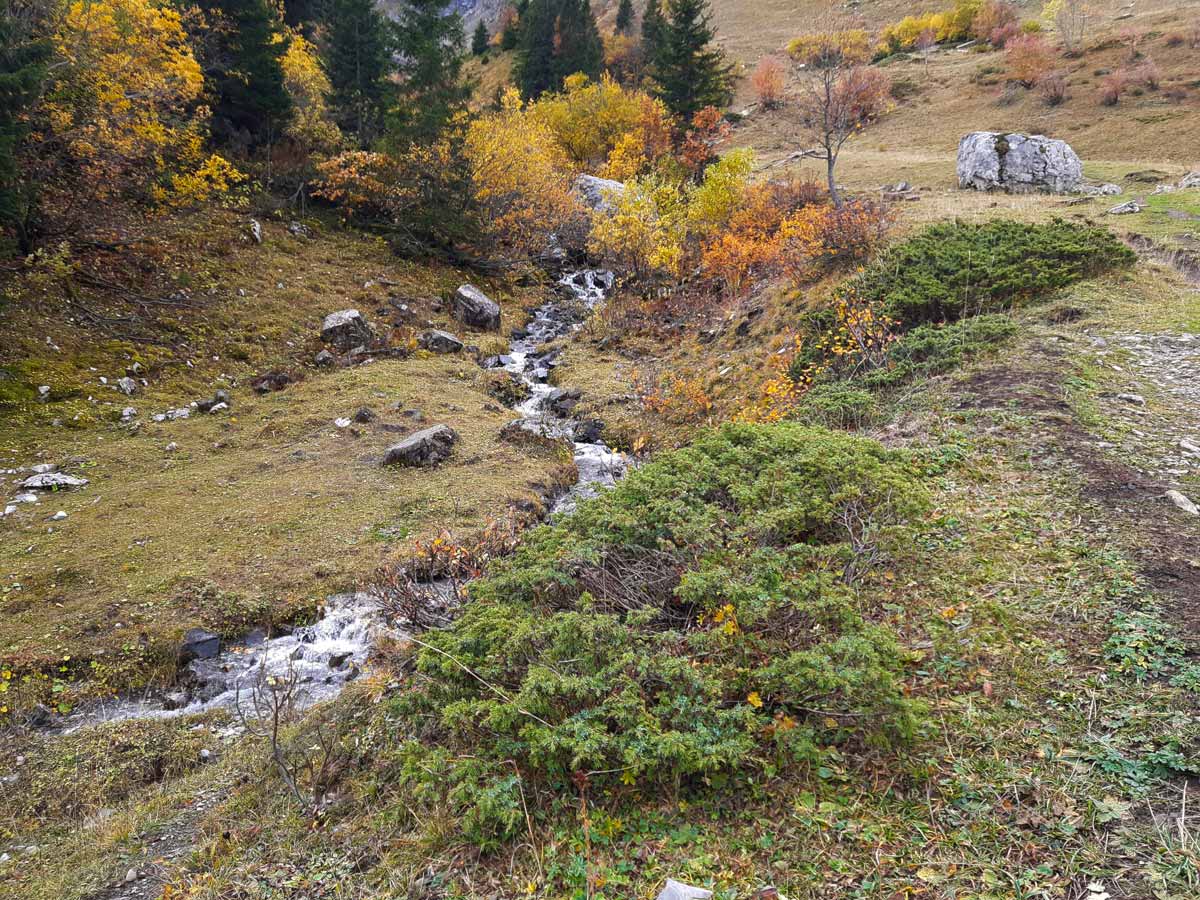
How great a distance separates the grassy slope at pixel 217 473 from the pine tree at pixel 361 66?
9.26m

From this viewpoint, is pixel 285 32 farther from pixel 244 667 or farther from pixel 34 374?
pixel 244 667

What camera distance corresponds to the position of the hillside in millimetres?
3570

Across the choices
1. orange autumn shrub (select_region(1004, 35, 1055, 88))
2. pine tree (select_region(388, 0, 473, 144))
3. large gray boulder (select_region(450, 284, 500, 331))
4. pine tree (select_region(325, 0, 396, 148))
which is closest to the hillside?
large gray boulder (select_region(450, 284, 500, 331))

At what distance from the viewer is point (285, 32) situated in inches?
939

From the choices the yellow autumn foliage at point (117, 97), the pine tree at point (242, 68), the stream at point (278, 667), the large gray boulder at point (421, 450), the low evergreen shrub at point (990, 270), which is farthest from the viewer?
the pine tree at point (242, 68)

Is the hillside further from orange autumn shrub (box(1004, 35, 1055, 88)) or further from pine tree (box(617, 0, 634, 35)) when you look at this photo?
Answer: pine tree (box(617, 0, 634, 35))

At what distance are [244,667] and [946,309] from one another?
12.6 metres

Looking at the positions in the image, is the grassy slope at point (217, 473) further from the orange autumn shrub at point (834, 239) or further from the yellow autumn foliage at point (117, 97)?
the orange autumn shrub at point (834, 239)

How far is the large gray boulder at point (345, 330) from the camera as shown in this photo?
55.3ft

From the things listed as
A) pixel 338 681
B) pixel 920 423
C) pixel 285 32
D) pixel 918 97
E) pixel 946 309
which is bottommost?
pixel 338 681

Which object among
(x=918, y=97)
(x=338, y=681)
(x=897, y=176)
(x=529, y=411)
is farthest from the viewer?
(x=918, y=97)

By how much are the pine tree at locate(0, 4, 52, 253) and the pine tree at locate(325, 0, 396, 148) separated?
12.3 metres

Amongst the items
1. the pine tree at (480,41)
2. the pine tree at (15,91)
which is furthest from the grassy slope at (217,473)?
the pine tree at (480,41)

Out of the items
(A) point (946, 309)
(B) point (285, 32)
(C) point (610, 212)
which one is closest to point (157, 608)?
(A) point (946, 309)
